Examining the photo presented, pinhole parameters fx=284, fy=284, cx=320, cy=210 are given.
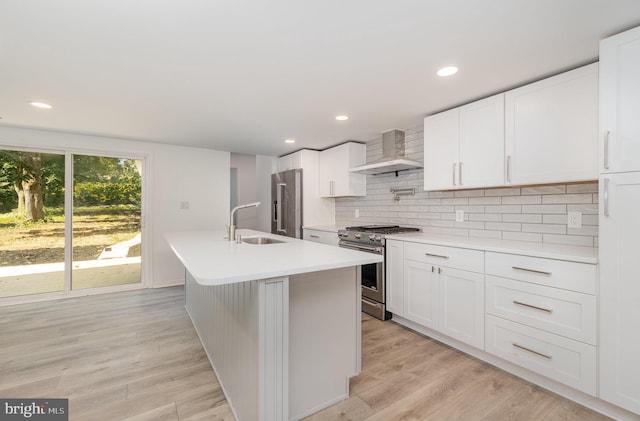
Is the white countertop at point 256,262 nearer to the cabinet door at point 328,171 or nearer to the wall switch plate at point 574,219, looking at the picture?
the wall switch plate at point 574,219

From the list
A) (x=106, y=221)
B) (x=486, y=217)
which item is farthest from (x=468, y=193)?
(x=106, y=221)

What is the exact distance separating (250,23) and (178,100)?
138 centimetres

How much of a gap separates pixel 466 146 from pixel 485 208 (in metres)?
0.65

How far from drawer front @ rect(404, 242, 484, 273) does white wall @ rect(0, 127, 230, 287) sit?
127 inches

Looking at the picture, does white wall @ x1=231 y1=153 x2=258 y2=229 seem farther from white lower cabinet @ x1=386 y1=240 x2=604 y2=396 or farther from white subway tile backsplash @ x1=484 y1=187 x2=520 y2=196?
white subway tile backsplash @ x1=484 y1=187 x2=520 y2=196

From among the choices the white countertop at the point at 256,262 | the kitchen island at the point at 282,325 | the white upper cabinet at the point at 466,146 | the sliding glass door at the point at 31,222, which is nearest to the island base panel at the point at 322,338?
the kitchen island at the point at 282,325

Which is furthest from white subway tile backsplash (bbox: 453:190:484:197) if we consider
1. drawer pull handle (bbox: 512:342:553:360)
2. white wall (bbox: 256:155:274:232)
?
white wall (bbox: 256:155:274:232)

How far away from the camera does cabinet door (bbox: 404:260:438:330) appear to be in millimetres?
2506

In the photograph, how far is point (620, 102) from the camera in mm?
Result: 1531

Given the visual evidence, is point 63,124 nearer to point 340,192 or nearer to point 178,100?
point 178,100

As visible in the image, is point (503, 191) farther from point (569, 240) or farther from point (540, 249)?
point (540, 249)

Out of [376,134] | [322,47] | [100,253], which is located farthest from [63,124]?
[376,134]

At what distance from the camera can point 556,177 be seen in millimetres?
1994

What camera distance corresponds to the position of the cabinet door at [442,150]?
2.64 m
